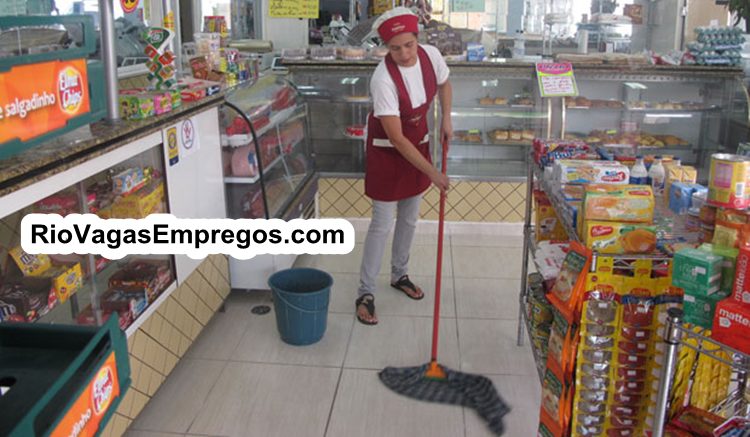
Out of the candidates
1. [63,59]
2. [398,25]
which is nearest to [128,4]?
[398,25]

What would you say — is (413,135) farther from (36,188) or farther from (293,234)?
(36,188)

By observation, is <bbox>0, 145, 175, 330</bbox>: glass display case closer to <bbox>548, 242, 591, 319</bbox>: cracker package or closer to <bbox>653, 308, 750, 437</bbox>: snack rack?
<bbox>548, 242, 591, 319</bbox>: cracker package

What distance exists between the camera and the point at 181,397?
3514 millimetres

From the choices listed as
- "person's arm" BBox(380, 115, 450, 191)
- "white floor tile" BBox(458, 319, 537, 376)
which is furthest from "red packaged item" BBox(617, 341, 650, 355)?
"person's arm" BBox(380, 115, 450, 191)

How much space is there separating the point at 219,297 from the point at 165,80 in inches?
55.8

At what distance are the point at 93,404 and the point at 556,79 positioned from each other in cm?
492

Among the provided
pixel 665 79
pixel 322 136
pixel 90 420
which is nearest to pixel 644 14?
pixel 665 79

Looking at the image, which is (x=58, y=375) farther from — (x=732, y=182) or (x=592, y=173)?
(x=592, y=173)

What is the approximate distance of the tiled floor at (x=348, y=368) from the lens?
3.29m

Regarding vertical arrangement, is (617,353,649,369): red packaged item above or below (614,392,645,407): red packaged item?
above

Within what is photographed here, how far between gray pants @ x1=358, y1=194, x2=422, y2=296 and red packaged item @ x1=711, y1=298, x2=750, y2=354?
2716 mm

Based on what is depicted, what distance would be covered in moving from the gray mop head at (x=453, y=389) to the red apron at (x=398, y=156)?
1161 mm

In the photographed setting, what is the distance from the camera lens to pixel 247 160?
14.5 ft

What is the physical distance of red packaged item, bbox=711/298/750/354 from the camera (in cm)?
172
